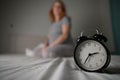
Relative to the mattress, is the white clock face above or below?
above

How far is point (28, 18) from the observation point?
2361 millimetres

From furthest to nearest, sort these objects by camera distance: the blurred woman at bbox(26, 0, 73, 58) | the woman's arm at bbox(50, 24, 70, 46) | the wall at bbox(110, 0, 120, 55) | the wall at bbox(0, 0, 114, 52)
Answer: the wall at bbox(0, 0, 114, 52), the wall at bbox(110, 0, 120, 55), the woman's arm at bbox(50, 24, 70, 46), the blurred woman at bbox(26, 0, 73, 58)

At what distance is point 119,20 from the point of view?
1.68 meters

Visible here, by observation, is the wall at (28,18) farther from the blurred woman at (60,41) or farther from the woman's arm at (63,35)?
the woman's arm at (63,35)

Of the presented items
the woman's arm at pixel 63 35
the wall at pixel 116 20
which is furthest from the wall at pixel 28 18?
the woman's arm at pixel 63 35

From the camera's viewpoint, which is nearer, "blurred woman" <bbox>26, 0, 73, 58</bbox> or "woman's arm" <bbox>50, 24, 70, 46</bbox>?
"blurred woman" <bbox>26, 0, 73, 58</bbox>

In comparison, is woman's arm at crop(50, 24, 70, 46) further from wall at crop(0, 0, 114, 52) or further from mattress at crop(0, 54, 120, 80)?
wall at crop(0, 0, 114, 52)

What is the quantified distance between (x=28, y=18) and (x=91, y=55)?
206 centimetres

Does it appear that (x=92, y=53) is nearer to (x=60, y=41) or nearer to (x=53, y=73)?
(x=53, y=73)

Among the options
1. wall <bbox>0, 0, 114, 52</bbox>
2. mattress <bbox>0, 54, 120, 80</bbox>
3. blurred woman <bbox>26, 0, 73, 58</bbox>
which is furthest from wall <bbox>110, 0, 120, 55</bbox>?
mattress <bbox>0, 54, 120, 80</bbox>

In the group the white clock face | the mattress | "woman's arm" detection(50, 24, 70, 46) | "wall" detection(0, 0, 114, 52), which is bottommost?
the mattress

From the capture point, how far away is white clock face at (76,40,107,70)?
425mm

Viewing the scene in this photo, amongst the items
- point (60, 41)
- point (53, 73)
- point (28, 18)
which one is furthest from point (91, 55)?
point (28, 18)

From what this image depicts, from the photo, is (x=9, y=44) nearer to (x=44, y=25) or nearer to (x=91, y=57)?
(x=44, y=25)
